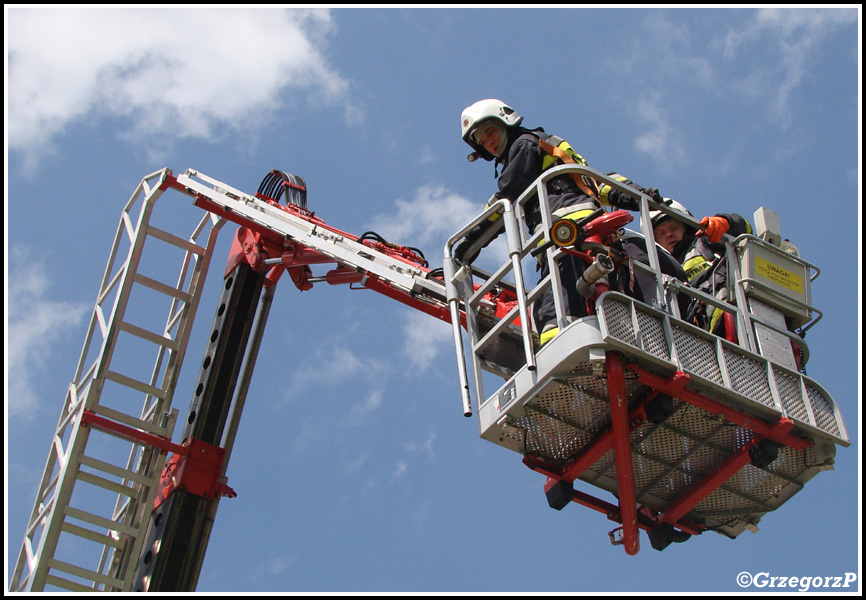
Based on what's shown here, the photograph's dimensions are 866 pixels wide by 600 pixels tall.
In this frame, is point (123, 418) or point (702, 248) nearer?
point (702, 248)

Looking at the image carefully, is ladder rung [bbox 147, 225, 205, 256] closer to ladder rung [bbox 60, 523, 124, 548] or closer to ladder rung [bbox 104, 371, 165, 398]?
ladder rung [bbox 104, 371, 165, 398]

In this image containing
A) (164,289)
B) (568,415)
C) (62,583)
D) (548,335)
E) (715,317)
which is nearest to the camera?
(548,335)

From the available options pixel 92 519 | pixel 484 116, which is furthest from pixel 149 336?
pixel 484 116

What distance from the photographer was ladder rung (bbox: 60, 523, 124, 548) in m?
12.8

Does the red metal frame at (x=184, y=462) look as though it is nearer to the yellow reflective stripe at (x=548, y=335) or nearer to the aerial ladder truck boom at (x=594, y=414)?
the aerial ladder truck boom at (x=594, y=414)

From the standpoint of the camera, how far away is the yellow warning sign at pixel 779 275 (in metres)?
9.88

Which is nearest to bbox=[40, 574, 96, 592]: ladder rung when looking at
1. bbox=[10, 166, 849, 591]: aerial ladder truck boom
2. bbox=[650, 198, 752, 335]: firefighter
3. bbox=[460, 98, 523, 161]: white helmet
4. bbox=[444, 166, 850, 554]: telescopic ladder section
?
bbox=[10, 166, 849, 591]: aerial ladder truck boom

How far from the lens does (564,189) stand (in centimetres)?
1002

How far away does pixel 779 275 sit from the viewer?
32.7 feet

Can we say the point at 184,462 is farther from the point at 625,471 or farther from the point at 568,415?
the point at 625,471

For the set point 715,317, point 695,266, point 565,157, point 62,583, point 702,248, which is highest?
point 565,157

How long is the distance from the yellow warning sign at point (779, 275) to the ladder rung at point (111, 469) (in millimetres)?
7057

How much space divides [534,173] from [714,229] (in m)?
1.55

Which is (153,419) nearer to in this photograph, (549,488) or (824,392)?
(549,488)
